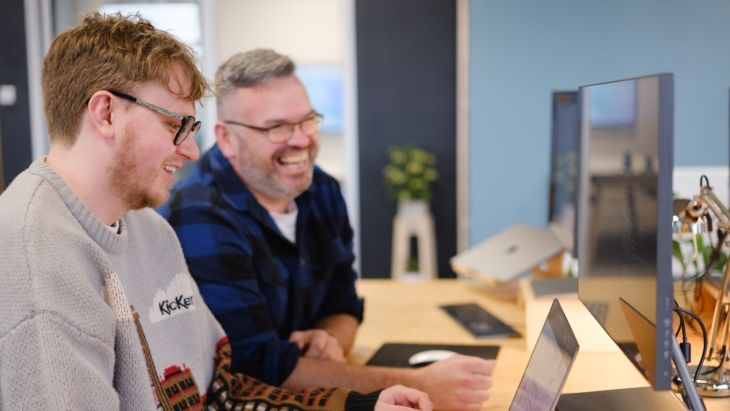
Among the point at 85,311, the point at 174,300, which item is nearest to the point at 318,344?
the point at 174,300

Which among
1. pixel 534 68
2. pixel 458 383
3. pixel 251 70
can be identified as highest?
→ pixel 534 68

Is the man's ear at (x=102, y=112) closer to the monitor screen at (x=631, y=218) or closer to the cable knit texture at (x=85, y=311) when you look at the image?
the cable knit texture at (x=85, y=311)

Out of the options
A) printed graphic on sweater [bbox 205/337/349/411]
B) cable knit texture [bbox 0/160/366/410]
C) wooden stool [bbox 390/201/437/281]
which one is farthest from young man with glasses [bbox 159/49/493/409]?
wooden stool [bbox 390/201/437/281]

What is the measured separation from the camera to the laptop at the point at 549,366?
100 centimetres

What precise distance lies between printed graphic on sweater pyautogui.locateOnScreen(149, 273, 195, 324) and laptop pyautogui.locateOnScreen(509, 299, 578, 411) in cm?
59

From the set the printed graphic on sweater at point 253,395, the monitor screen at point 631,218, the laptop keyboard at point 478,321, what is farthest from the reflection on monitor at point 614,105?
the laptop keyboard at point 478,321

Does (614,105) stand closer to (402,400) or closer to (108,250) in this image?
(402,400)

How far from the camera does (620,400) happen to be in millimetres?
1248

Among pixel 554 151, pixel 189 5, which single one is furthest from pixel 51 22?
pixel 554 151

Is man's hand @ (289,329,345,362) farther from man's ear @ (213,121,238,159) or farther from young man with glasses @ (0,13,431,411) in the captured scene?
man's ear @ (213,121,238,159)

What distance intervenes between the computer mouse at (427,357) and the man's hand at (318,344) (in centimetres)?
16

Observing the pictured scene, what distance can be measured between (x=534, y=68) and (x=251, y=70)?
7.17 feet

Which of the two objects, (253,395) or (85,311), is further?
(253,395)

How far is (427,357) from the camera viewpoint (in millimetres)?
1704
